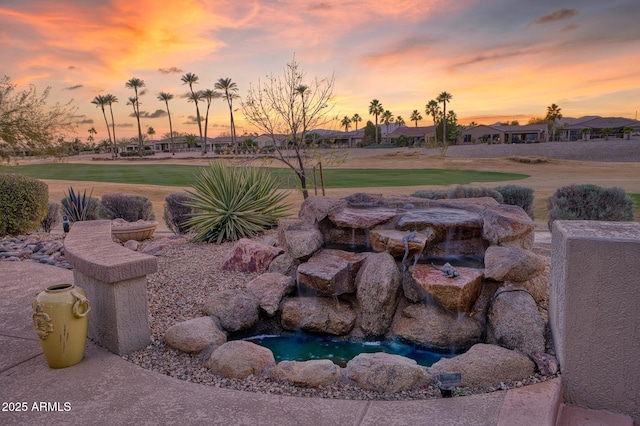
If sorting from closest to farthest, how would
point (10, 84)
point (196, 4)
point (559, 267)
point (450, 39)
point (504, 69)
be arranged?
point (559, 267) < point (196, 4) < point (10, 84) < point (450, 39) < point (504, 69)

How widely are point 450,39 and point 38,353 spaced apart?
16444mm

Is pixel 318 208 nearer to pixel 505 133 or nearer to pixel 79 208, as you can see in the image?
pixel 79 208

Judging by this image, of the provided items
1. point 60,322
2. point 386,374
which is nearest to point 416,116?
point 386,374

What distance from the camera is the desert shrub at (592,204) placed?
10.9 metres

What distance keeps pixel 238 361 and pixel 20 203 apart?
9.50 m

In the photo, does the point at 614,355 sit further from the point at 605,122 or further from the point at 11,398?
the point at 605,122

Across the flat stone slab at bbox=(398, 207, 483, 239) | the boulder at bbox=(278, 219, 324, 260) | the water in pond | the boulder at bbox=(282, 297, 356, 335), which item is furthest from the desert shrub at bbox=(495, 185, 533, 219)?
the water in pond

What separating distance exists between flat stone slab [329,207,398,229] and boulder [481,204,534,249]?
1.24 m

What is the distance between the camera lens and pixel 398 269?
19.0 ft

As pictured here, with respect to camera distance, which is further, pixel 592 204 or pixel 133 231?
pixel 592 204

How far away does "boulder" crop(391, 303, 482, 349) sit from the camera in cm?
529

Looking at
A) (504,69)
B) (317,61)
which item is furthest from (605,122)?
(317,61)

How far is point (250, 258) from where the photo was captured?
24.4 feet

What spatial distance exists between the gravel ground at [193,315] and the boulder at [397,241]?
2081mm
